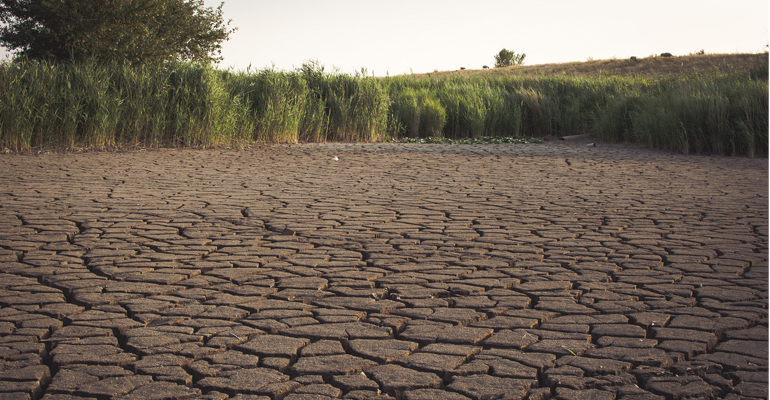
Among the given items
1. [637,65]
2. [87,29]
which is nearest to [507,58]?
[637,65]

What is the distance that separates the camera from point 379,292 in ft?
13.7

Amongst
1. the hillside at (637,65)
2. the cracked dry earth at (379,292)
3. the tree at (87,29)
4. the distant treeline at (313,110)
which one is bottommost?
the cracked dry earth at (379,292)

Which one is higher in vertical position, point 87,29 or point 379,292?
point 87,29

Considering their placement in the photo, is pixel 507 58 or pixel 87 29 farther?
pixel 507 58

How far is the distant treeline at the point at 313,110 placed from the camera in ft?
42.8

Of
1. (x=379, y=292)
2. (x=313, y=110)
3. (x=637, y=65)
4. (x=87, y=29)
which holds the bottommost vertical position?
(x=379, y=292)

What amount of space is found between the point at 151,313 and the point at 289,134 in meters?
12.7

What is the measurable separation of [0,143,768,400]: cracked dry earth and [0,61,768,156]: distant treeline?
4.88 m

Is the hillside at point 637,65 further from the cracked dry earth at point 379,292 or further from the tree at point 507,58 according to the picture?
the cracked dry earth at point 379,292

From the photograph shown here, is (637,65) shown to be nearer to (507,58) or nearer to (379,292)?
(507,58)

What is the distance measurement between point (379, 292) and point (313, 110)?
43.3ft

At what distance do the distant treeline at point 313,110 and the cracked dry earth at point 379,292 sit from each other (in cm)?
488

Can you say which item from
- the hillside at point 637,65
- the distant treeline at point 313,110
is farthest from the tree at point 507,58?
the distant treeline at point 313,110

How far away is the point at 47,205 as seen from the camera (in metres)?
7.21
